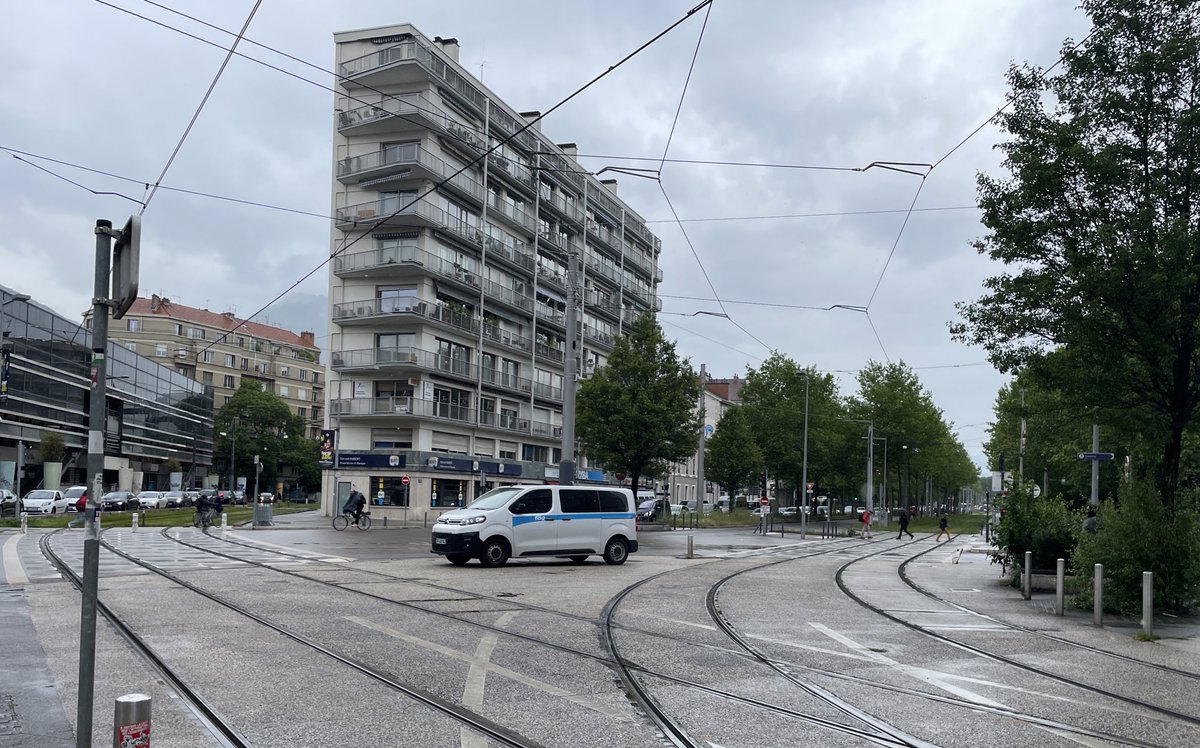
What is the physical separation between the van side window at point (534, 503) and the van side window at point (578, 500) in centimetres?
32

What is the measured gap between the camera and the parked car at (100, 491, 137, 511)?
60094 mm

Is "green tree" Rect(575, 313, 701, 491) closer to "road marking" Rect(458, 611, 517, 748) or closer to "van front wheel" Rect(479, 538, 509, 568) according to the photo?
"van front wheel" Rect(479, 538, 509, 568)

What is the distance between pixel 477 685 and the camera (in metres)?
7.91

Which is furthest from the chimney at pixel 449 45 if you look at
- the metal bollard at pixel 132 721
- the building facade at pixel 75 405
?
the metal bollard at pixel 132 721

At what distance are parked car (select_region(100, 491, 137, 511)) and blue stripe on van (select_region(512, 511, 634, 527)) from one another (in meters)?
47.1

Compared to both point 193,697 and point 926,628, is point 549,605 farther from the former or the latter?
point 193,697

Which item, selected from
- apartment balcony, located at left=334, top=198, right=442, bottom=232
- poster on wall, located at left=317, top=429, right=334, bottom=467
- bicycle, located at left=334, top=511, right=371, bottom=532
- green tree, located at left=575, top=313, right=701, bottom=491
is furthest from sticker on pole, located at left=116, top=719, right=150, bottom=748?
apartment balcony, located at left=334, top=198, right=442, bottom=232

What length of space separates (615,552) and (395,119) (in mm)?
34382

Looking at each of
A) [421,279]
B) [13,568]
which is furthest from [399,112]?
[13,568]

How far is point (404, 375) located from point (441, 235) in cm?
781

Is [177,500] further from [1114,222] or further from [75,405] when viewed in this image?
[1114,222]

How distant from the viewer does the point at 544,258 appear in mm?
66062

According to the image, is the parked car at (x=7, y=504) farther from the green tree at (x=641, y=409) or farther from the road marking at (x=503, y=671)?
the road marking at (x=503, y=671)

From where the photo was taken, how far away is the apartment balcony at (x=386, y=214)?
168 feet
